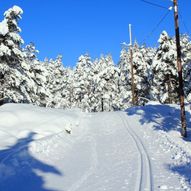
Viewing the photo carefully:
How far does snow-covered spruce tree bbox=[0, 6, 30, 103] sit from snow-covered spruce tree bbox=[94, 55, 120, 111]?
32.0 m

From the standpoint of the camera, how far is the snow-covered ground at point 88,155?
1307 centimetres

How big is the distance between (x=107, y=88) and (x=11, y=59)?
33773 millimetres

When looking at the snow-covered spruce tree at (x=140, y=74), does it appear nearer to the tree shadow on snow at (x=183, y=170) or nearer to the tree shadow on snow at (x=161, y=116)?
the tree shadow on snow at (x=161, y=116)

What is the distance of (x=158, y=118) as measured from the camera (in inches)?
1345

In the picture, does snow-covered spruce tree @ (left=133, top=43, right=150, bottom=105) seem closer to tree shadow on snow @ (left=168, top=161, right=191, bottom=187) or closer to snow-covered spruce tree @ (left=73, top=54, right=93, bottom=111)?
snow-covered spruce tree @ (left=73, top=54, right=93, bottom=111)

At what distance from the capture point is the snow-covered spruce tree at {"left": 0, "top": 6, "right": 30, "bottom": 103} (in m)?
35.2

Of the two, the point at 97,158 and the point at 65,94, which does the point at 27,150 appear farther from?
the point at 65,94

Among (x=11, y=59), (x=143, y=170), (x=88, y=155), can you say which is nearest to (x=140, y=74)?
(x=11, y=59)

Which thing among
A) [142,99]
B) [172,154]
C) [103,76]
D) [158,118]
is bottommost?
[172,154]

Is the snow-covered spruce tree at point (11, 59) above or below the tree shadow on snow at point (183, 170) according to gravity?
above

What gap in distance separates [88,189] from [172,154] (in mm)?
6186

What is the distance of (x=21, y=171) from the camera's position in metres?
14.9

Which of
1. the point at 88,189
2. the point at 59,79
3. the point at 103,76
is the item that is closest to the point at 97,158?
the point at 88,189

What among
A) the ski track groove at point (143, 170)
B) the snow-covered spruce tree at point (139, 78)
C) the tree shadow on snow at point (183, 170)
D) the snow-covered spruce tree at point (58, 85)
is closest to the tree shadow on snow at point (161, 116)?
the ski track groove at point (143, 170)
